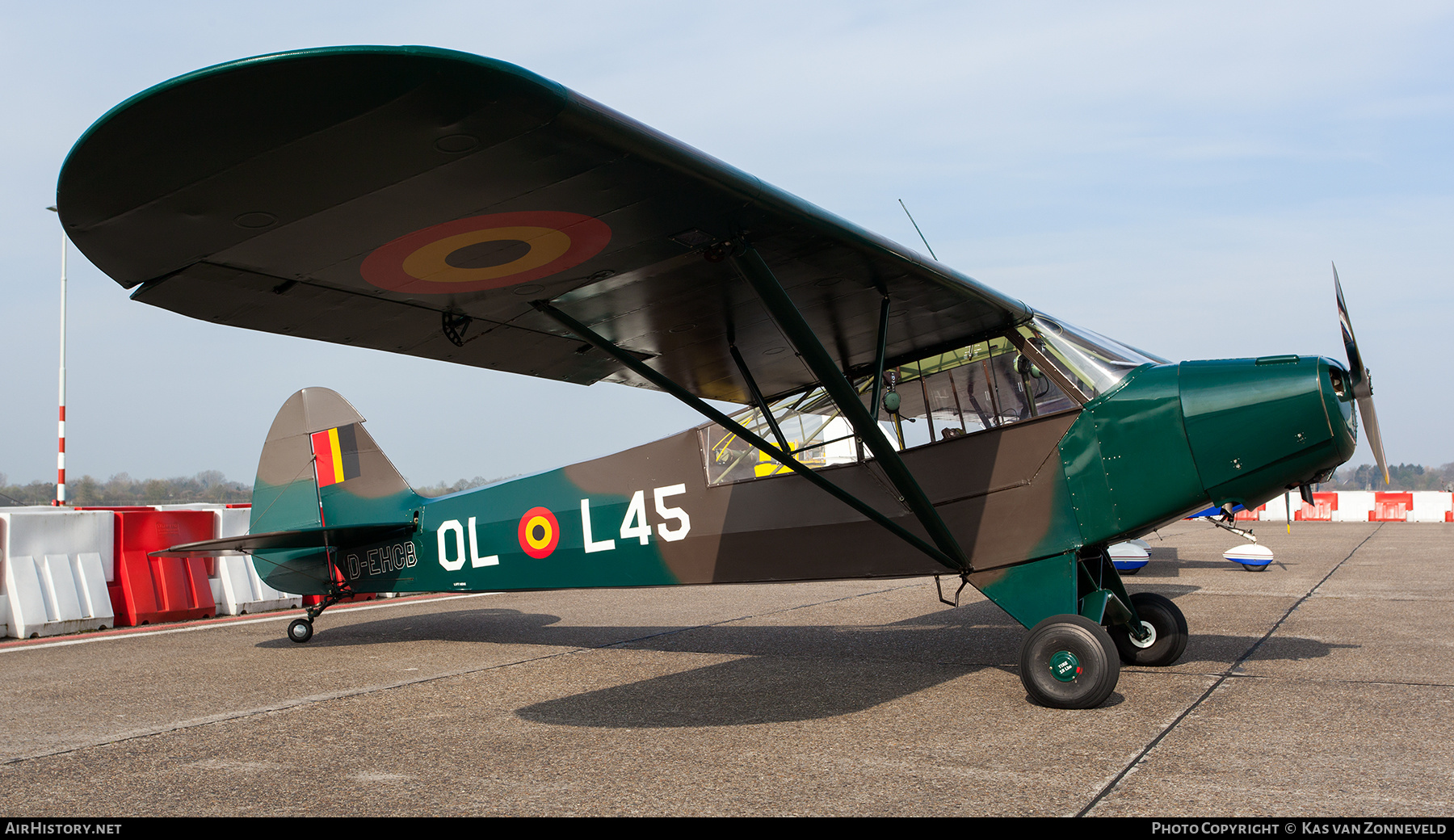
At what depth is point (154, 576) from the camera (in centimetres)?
1016

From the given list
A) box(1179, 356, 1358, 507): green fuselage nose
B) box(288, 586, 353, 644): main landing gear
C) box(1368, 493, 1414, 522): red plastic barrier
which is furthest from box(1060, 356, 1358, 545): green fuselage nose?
box(1368, 493, 1414, 522): red plastic barrier

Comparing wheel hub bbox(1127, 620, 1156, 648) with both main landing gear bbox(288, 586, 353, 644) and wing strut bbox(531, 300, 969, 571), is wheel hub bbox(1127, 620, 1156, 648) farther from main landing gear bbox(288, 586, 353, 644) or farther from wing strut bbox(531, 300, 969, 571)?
main landing gear bbox(288, 586, 353, 644)

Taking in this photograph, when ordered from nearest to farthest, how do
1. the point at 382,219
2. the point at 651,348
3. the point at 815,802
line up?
the point at 815,802 < the point at 382,219 < the point at 651,348

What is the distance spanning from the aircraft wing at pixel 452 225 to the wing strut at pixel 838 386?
7.1 inches

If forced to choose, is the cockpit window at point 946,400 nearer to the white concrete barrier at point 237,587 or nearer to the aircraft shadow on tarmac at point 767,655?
the aircraft shadow on tarmac at point 767,655

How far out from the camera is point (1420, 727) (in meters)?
4.21

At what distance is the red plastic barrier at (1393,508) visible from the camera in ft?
124

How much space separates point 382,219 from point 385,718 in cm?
283

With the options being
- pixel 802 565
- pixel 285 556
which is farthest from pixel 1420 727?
pixel 285 556

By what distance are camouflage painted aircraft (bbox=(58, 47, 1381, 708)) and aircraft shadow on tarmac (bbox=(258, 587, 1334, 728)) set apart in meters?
0.69

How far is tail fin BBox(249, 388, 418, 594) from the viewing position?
28.6 ft

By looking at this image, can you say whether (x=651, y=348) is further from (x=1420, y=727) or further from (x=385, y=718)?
(x=1420, y=727)

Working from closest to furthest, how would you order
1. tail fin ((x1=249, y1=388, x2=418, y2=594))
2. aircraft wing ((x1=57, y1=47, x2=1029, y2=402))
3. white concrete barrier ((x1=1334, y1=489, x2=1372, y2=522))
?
aircraft wing ((x1=57, y1=47, x2=1029, y2=402)) < tail fin ((x1=249, y1=388, x2=418, y2=594)) < white concrete barrier ((x1=1334, y1=489, x2=1372, y2=522))

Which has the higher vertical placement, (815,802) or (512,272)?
(512,272)
